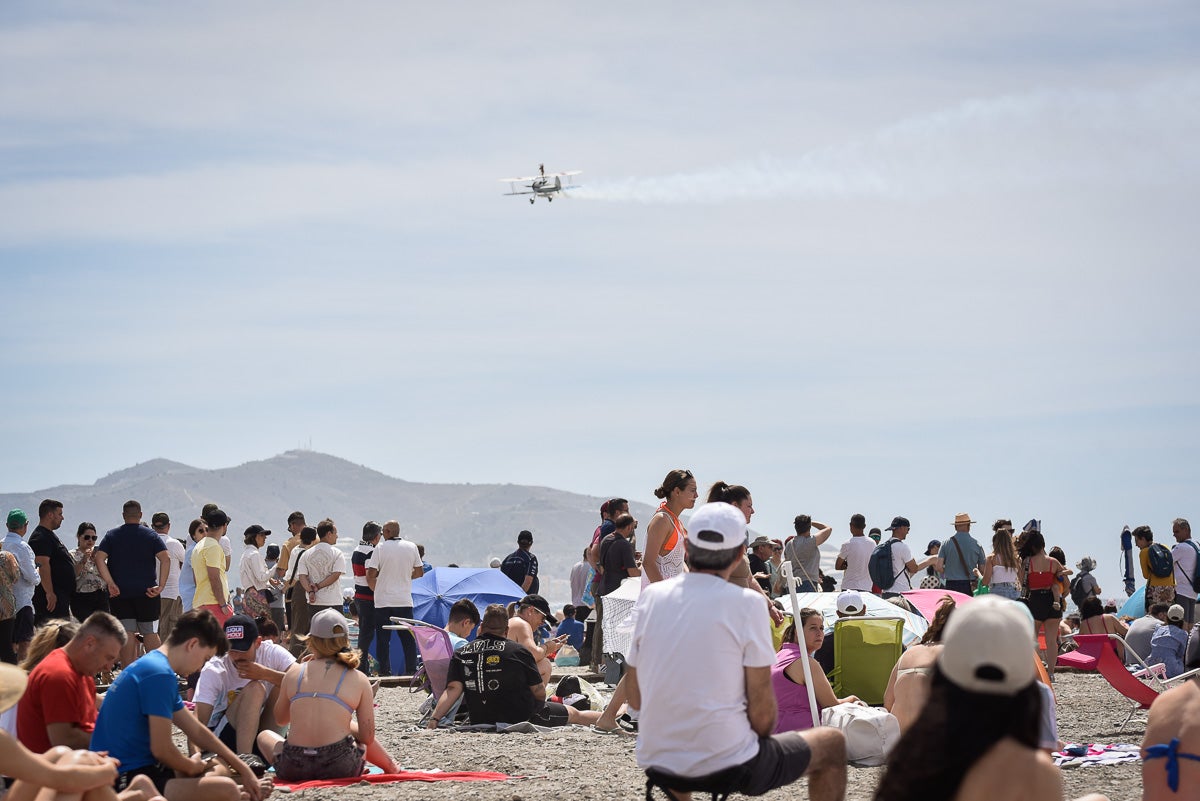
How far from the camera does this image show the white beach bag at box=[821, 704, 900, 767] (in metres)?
7.46

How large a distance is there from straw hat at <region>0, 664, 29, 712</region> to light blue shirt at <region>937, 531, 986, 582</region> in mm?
11183

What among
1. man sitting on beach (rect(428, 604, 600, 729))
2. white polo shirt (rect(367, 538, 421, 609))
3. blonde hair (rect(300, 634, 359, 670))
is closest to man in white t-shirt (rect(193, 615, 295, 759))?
blonde hair (rect(300, 634, 359, 670))

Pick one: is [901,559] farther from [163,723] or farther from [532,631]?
[163,723]

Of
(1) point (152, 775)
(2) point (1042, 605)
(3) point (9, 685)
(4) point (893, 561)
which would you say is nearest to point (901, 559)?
(4) point (893, 561)

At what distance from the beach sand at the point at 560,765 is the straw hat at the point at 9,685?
264cm

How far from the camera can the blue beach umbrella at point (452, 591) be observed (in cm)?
1563

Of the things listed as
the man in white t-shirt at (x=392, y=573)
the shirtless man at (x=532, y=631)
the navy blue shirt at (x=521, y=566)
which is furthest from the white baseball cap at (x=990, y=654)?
the navy blue shirt at (x=521, y=566)

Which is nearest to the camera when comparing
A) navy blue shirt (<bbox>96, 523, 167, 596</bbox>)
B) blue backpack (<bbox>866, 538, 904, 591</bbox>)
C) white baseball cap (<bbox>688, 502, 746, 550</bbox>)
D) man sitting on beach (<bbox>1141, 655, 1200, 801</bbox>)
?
man sitting on beach (<bbox>1141, 655, 1200, 801</bbox>)

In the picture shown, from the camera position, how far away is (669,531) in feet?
27.2

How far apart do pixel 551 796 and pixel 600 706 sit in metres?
3.93

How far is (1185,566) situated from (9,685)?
12954 millimetres

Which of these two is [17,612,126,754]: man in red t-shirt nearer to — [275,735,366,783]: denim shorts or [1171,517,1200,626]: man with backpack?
[275,735,366,783]: denim shorts

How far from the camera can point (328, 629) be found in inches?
273

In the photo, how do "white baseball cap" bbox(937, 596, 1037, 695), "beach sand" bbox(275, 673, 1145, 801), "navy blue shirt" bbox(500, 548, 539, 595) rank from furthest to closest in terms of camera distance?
"navy blue shirt" bbox(500, 548, 539, 595), "beach sand" bbox(275, 673, 1145, 801), "white baseball cap" bbox(937, 596, 1037, 695)
